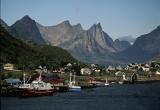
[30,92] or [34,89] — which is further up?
[34,89]

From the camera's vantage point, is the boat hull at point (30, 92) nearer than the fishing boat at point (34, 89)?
Yes

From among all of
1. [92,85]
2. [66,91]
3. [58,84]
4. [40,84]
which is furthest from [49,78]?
[40,84]

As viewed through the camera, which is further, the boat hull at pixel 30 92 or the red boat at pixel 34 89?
the red boat at pixel 34 89

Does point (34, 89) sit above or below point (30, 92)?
above

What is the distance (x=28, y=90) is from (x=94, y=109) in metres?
31.3

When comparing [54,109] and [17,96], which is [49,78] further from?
[54,109]

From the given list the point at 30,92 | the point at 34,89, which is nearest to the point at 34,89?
the point at 34,89

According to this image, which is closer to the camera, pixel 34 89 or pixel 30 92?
pixel 30 92

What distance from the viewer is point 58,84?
161875 millimetres

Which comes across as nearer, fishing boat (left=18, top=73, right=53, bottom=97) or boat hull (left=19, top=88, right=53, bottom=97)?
A: boat hull (left=19, top=88, right=53, bottom=97)

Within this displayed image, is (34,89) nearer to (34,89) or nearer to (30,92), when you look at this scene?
(34,89)

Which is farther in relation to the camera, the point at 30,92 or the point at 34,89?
the point at 34,89

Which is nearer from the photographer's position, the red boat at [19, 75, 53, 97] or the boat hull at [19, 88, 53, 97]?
the boat hull at [19, 88, 53, 97]

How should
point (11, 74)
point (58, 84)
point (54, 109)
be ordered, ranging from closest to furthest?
point (54, 109), point (58, 84), point (11, 74)
